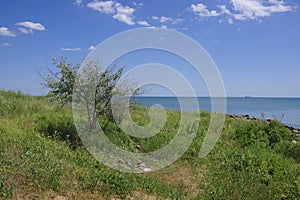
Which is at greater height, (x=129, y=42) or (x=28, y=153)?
(x=129, y=42)

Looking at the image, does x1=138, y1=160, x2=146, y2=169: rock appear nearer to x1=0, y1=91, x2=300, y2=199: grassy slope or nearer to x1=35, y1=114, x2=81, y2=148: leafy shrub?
x1=0, y1=91, x2=300, y2=199: grassy slope

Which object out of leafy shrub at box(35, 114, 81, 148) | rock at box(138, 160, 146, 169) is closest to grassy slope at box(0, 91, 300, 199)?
leafy shrub at box(35, 114, 81, 148)

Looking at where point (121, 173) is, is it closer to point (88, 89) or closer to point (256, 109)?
point (88, 89)

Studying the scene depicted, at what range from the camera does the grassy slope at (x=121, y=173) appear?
5.41 metres

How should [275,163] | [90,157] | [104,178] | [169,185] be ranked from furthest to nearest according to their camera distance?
[275,163] → [90,157] → [169,185] → [104,178]

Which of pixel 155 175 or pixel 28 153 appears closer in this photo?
pixel 28 153

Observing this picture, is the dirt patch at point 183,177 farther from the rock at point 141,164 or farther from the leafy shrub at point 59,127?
the leafy shrub at point 59,127

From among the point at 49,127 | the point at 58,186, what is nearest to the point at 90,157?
the point at 58,186

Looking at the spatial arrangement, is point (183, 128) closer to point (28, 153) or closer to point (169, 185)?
point (169, 185)

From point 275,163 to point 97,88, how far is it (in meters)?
5.66

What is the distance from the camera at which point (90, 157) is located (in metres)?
7.36

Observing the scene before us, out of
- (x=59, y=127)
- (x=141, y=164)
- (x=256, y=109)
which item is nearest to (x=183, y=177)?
(x=141, y=164)

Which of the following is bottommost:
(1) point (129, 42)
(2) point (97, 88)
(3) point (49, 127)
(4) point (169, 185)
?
(4) point (169, 185)

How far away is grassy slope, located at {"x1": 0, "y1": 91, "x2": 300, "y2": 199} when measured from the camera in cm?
541
